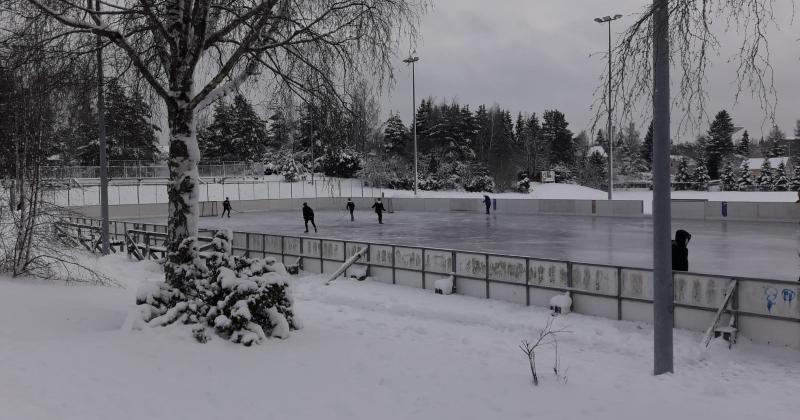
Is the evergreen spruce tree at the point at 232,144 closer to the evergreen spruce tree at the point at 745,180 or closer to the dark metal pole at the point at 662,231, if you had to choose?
the evergreen spruce tree at the point at 745,180

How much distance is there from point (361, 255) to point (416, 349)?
25.0 ft

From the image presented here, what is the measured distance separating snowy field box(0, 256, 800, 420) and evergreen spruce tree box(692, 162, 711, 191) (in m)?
65.2

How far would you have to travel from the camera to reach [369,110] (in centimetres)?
995

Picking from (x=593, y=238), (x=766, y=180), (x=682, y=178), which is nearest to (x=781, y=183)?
(x=766, y=180)

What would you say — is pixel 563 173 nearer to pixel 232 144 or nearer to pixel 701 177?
pixel 701 177

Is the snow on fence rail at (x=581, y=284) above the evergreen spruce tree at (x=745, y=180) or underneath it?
underneath

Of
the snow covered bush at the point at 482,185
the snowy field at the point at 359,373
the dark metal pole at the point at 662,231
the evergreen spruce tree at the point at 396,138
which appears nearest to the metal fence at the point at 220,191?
the evergreen spruce tree at the point at 396,138

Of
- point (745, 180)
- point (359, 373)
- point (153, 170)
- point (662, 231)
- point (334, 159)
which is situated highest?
point (153, 170)

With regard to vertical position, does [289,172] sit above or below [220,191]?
above

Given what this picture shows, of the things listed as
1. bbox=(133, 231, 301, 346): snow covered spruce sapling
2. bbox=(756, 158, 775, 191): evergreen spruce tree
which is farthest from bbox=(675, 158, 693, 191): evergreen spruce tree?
bbox=(133, 231, 301, 346): snow covered spruce sapling

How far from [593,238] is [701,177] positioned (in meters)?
53.6

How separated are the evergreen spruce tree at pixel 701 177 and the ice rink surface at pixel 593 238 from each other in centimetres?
3906

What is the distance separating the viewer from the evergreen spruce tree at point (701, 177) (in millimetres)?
68312

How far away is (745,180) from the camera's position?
6700 cm
